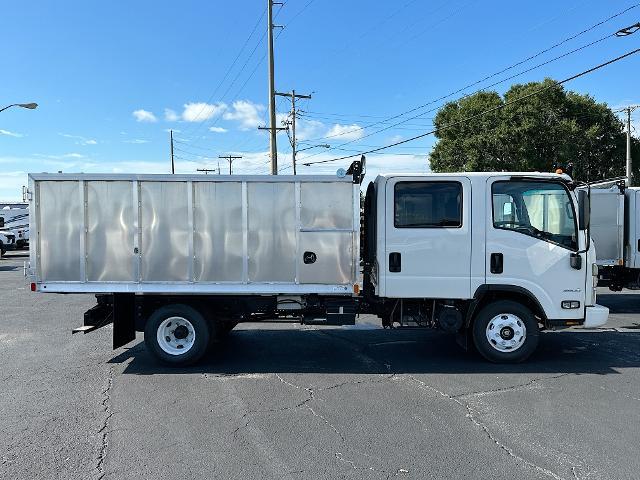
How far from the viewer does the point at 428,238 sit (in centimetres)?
654

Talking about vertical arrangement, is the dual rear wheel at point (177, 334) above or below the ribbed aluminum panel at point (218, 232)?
below

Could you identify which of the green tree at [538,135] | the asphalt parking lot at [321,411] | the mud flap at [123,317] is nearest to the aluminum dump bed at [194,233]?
the mud flap at [123,317]

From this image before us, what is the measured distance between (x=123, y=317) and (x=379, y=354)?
3561mm

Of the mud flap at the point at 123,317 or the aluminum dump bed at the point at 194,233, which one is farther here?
the mud flap at the point at 123,317

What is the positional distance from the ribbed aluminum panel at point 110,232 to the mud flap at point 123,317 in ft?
1.12

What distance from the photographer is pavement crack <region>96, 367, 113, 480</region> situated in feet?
12.5

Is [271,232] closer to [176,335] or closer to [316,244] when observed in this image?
[316,244]

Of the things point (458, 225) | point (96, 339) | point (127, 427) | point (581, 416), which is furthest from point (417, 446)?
point (96, 339)

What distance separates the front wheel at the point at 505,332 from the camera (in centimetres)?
655

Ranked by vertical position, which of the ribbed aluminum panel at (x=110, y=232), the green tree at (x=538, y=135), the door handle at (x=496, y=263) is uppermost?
the green tree at (x=538, y=135)

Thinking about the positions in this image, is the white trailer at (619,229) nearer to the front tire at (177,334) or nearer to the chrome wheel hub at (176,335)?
the front tire at (177,334)

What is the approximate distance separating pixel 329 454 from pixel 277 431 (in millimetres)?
653

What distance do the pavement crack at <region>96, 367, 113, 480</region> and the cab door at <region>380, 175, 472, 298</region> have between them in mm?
3497

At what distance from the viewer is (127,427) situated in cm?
461
